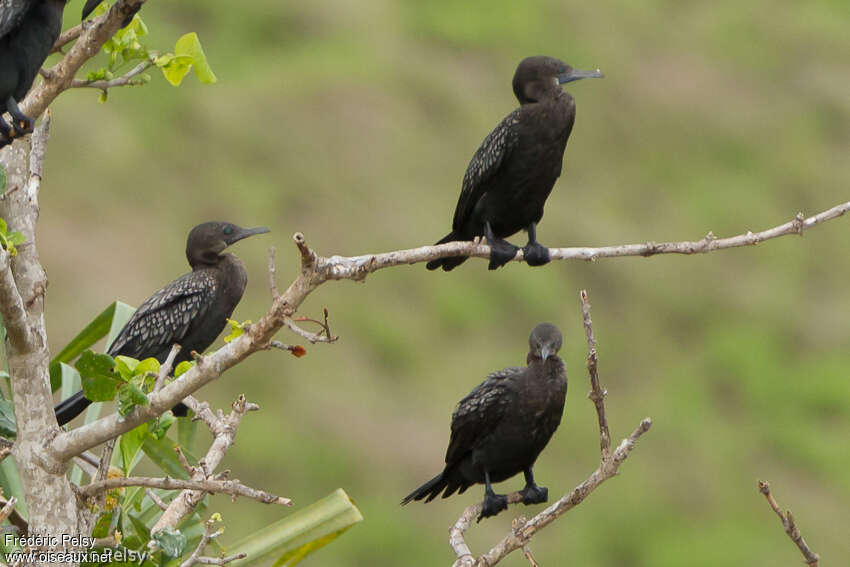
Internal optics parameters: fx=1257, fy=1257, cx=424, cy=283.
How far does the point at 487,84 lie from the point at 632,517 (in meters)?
4.12

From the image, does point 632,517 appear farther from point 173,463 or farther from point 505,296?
point 173,463

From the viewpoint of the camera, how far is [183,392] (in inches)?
126

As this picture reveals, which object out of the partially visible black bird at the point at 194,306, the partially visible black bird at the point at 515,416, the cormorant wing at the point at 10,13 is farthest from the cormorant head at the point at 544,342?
the cormorant wing at the point at 10,13

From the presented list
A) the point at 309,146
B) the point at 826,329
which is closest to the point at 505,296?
the point at 309,146

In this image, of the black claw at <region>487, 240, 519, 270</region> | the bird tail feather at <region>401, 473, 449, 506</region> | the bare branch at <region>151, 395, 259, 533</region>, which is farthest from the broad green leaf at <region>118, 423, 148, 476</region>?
the black claw at <region>487, 240, 519, 270</region>

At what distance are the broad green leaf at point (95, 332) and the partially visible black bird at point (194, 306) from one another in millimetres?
77

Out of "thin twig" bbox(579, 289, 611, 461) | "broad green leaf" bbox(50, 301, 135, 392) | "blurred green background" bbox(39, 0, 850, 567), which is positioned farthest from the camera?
"blurred green background" bbox(39, 0, 850, 567)

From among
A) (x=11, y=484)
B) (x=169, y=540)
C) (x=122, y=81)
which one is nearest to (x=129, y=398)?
(x=169, y=540)

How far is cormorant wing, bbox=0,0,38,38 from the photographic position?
11.0 feet

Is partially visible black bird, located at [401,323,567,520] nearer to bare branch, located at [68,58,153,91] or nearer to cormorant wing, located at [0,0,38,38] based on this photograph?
bare branch, located at [68,58,153,91]

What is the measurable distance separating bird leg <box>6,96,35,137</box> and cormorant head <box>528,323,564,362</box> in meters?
1.88

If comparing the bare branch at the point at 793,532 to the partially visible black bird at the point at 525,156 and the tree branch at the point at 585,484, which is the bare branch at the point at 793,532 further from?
the partially visible black bird at the point at 525,156

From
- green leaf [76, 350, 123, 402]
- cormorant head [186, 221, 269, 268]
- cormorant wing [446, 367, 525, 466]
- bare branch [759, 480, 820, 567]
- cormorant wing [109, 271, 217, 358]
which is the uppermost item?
cormorant head [186, 221, 269, 268]

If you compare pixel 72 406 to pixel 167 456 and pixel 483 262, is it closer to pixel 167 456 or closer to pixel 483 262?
pixel 167 456
